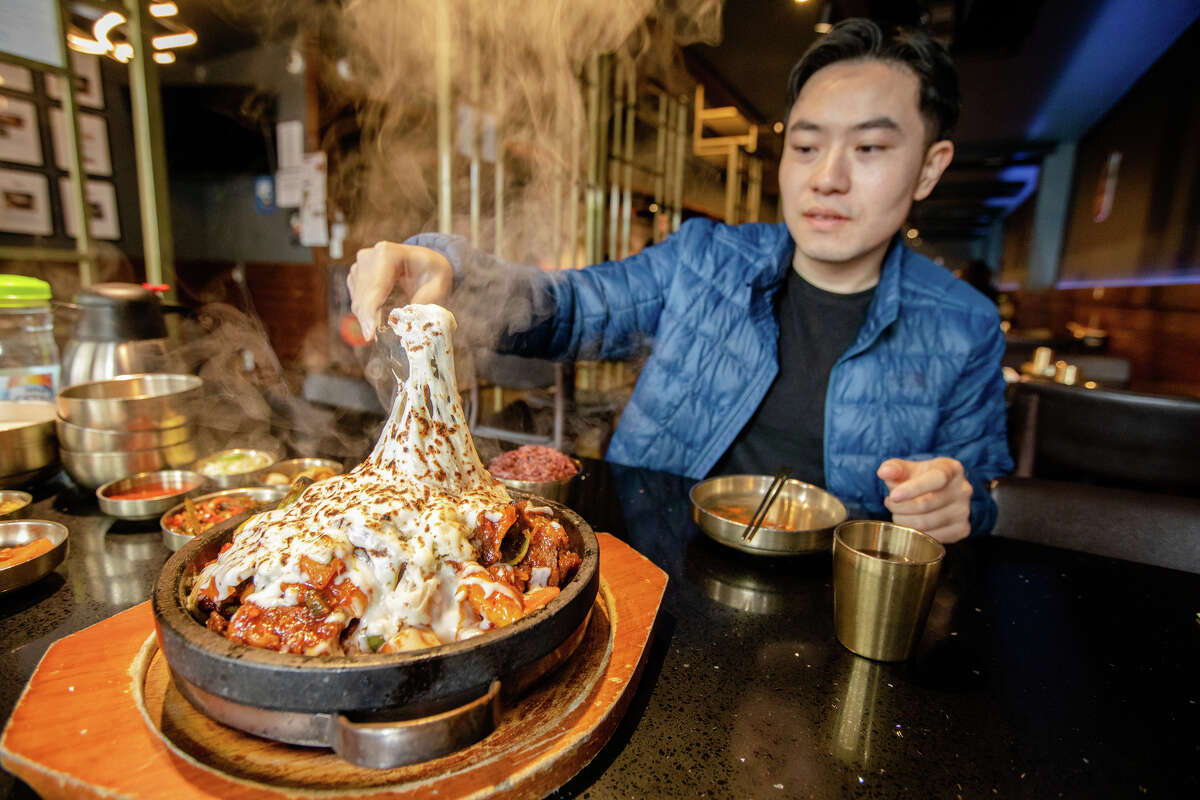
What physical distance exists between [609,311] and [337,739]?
196 cm

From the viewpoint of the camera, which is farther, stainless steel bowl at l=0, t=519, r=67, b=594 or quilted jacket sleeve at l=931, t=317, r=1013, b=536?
quilted jacket sleeve at l=931, t=317, r=1013, b=536

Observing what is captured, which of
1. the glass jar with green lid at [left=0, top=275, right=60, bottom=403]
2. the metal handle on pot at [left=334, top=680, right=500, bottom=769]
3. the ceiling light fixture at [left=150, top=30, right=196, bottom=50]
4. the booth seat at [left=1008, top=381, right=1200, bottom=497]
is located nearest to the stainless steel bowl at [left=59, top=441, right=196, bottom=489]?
the glass jar with green lid at [left=0, top=275, right=60, bottom=403]

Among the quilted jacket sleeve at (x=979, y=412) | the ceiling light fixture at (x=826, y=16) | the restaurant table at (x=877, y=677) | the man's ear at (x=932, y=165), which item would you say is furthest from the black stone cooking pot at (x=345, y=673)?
the ceiling light fixture at (x=826, y=16)

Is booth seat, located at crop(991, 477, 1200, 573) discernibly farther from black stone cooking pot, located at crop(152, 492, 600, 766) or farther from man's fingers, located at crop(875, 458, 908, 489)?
black stone cooking pot, located at crop(152, 492, 600, 766)

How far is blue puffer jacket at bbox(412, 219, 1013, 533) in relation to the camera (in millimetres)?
2246

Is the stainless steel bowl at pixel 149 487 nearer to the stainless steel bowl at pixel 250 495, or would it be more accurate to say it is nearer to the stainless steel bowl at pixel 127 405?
the stainless steel bowl at pixel 250 495

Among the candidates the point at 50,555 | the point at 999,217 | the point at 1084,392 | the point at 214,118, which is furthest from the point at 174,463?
the point at 999,217

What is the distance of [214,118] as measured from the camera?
24.9 feet

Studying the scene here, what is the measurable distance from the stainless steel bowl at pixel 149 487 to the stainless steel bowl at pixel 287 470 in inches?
6.2

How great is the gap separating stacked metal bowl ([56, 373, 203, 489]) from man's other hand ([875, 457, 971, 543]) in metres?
2.04

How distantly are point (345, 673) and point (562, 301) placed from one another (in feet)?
5.81

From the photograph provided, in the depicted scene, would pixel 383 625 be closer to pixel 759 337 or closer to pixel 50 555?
pixel 50 555

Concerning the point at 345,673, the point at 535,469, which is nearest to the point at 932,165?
the point at 535,469

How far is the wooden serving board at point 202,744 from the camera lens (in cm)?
75
